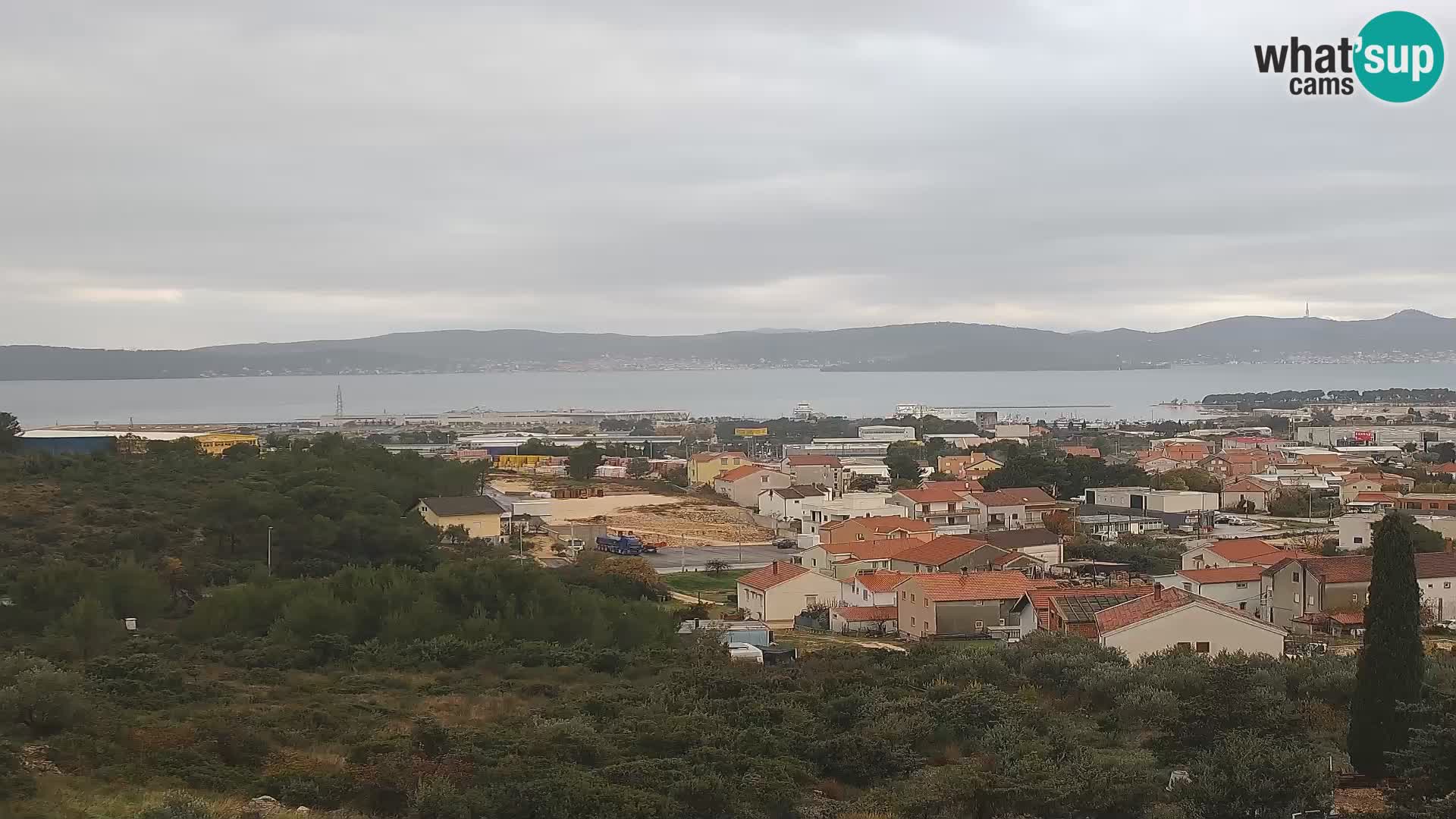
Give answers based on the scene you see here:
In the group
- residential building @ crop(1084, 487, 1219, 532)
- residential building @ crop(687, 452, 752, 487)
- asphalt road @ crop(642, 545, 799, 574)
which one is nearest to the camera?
asphalt road @ crop(642, 545, 799, 574)

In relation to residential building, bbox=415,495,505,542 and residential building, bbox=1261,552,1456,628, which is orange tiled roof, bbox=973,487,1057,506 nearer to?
residential building, bbox=415,495,505,542

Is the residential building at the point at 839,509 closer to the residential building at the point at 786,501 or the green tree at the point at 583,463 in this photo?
the residential building at the point at 786,501

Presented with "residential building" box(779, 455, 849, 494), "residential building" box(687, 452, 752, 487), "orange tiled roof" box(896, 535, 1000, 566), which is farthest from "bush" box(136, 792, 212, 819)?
"residential building" box(687, 452, 752, 487)

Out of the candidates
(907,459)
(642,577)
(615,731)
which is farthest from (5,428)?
(615,731)

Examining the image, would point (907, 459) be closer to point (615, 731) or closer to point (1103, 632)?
point (1103, 632)

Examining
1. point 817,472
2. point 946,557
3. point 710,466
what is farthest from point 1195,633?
point 710,466

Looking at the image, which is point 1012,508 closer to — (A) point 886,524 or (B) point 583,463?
(A) point 886,524

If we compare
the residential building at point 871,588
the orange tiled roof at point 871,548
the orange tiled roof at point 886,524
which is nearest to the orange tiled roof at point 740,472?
the orange tiled roof at point 886,524
